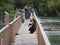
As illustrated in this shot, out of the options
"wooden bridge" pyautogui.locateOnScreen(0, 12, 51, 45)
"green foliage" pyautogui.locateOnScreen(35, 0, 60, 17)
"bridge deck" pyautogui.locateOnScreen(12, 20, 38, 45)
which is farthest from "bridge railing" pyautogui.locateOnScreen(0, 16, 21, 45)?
"green foliage" pyautogui.locateOnScreen(35, 0, 60, 17)

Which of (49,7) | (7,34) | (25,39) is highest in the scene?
(7,34)

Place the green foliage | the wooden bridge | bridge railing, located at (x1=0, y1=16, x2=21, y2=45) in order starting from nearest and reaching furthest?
the wooden bridge, bridge railing, located at (x1=0, y1=16, x2=21, y2=45), the green foliage

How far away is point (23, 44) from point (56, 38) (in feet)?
136

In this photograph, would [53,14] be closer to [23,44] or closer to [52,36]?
[52,36]

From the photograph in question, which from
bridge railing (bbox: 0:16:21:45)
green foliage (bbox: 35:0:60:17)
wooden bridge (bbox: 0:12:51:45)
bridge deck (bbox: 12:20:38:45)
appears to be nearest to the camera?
wooden bridge (bbox: 0:12:51:45)

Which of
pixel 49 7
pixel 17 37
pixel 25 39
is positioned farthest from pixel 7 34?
pixel 49 7

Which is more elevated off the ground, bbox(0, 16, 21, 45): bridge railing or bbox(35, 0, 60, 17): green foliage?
bbox(0, 16, 21, 45): bridge railing

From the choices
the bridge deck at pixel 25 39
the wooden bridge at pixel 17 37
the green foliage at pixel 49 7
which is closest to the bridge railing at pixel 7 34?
the wooden bridge at pixel 17 37

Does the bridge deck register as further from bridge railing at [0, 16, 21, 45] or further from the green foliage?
the green foliage

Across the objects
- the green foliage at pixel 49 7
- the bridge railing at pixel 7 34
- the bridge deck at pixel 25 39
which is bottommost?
the green foliage at pixel 49 7

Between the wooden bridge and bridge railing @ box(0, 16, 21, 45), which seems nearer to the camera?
the wooden bridge

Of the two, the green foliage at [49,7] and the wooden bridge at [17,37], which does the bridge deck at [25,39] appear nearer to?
the wooden bridge at [17,37]

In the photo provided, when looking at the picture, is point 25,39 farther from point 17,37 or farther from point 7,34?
point 7,34

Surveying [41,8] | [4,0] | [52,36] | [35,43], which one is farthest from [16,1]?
[35,43]
